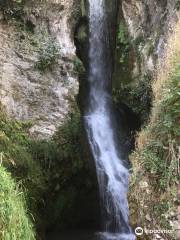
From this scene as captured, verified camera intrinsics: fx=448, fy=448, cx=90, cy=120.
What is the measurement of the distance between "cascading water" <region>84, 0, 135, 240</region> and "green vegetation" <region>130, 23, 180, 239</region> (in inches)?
139

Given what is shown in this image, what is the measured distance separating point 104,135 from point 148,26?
10.1 ft

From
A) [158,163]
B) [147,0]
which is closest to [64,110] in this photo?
[147,0]

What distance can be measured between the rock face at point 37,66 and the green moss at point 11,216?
177 inches

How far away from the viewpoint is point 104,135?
11.6 m

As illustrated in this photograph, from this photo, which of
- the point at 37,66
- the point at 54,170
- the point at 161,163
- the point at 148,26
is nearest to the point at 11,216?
the point at 161,163

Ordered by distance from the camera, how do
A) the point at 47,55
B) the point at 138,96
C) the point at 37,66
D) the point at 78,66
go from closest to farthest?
the point at 37,66, the point at 47,55, the point at 138,96, the point at 78,66

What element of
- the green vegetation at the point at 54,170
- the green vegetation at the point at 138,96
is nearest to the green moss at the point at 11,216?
the green vegetation at the point at 54,170

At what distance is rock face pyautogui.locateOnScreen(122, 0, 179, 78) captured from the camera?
1061cm

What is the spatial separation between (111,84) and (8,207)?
7.50m

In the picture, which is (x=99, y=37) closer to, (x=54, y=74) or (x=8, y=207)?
(x=54, y=74)

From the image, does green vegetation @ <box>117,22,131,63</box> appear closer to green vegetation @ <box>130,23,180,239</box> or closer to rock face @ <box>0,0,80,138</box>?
rock face @ <box>0,0,80,138</box>

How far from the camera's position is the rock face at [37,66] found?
10.5 m

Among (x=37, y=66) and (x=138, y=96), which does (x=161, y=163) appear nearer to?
(x=138, y=96)

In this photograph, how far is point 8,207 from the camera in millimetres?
5523
